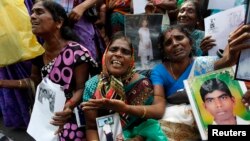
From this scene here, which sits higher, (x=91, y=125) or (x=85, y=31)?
(x=85, y=31)

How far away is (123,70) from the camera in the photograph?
2453 mm

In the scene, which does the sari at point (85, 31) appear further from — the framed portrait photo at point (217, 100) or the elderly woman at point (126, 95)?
the framed portrait photo at point (217, 100)

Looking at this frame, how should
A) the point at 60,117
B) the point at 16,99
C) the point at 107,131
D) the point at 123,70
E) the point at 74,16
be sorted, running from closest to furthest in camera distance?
the point at 107,131, the point at 123,70, the point at 60,117, the point at 74,16, the point at 16,99

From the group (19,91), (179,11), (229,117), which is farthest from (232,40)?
(19,91)

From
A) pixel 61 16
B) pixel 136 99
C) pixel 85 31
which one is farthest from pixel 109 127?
pixel 85 31

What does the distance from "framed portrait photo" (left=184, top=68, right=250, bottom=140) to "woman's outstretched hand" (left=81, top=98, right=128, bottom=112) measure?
1.26ft

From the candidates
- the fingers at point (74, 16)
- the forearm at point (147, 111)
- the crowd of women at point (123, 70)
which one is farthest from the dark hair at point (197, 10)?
the forearm at point (147, 111)

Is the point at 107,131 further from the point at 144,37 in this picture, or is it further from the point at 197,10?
the point at 197,10

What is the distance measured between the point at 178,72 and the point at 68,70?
0.75 metres

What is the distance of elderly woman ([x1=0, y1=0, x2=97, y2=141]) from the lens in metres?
2.66

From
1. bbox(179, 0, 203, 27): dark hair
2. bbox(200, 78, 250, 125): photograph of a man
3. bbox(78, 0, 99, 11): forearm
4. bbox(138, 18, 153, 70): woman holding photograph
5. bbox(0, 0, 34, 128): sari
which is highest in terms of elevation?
bbox(78, 0, 99, 11): forearm

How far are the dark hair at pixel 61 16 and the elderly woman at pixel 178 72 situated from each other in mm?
695

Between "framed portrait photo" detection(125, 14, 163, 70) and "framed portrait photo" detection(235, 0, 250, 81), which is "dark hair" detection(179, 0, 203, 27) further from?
"framed portrait photo" detection(235, 0, 250, 81)

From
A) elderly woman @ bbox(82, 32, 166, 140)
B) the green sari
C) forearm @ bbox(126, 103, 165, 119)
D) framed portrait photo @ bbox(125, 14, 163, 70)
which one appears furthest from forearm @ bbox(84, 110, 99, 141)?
→ framed portrait photo @ bbox(125, 14, 163, 70)
